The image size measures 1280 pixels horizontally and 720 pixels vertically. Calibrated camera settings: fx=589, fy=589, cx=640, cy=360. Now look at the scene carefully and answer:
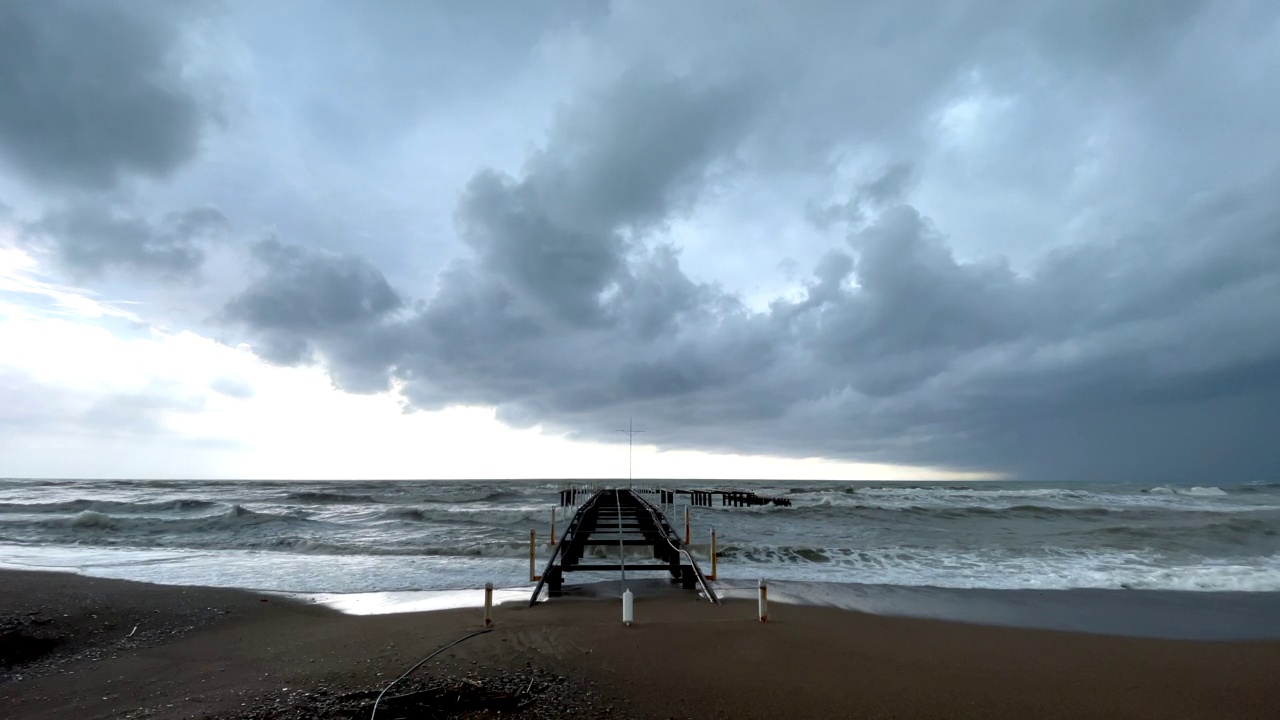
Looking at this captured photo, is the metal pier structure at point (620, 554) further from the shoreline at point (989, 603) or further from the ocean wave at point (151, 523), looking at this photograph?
the ocean wave at point (151, 523)

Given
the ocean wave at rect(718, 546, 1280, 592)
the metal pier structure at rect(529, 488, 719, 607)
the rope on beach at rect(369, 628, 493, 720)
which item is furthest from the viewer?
the ocean wave at rect(718, 546, 1280, 592)

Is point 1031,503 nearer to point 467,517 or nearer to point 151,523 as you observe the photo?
point 467,517

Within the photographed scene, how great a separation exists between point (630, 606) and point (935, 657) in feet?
13.3

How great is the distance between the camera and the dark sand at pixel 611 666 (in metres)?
5.77

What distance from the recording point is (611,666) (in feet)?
22.1

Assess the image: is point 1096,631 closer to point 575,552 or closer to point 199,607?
point 575,552

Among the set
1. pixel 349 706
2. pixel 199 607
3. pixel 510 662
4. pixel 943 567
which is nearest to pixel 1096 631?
pixel 943 567

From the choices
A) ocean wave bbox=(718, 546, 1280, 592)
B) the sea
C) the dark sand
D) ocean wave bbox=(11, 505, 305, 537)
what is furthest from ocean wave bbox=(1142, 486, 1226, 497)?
ocean wave bbox=(11, 505, 305, 537)

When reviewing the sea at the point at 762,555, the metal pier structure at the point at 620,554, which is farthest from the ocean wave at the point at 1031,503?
the metal pier structure at the point at 620,554

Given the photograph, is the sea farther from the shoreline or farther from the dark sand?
the dark sand

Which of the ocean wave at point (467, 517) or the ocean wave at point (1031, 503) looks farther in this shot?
the ocean wave at point (1031, 503)

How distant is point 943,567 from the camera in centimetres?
1595

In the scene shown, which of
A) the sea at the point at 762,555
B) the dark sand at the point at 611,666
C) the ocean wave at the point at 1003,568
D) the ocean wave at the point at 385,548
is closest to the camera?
the dark sand at the point at 611,666

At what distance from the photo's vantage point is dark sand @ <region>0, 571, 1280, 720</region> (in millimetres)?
5766
